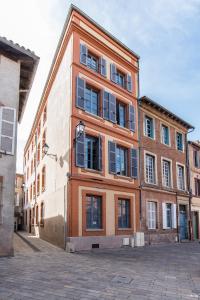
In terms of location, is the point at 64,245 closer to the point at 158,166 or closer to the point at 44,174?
the point at 44,174

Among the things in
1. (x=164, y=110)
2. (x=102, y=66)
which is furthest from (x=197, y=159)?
(x=102, y=66)

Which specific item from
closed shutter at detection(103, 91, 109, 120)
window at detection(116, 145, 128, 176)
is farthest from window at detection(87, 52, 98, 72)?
window at detection(116, 145, 128, 176)

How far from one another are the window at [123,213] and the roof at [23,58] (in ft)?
24.7

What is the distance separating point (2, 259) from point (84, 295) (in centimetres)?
474

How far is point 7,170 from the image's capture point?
33.4 ft

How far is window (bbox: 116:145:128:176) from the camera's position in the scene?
16.1 m

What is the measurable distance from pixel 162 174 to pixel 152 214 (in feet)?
9.45

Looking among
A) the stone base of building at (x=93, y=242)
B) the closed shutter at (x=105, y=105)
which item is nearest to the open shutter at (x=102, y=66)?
the closed shutter at (x=105, y=105)

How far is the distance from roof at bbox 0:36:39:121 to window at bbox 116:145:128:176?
5961 millimetres

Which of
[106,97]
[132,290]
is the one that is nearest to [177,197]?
[106,97]

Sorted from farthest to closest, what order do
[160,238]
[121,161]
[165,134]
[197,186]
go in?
1. [197,186]
2. [165,134]
3. [160,238]
4. [121,161]

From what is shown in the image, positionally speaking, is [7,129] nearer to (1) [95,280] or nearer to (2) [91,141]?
(2) [91,141]

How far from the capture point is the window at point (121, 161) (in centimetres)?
1606

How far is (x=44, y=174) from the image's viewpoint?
765 inches
